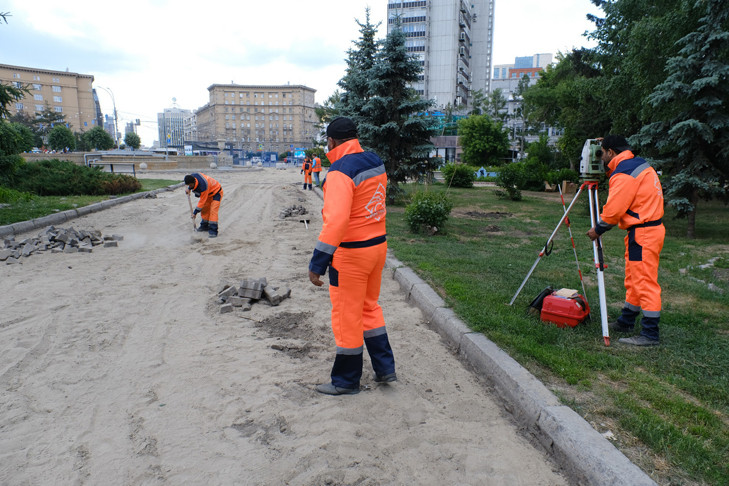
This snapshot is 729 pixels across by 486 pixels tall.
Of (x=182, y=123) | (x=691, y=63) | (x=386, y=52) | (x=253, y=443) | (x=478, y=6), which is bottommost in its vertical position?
(x=253, y=443)

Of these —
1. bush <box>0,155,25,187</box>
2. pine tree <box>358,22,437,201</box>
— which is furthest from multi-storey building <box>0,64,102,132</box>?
pine tree <box>358,22,437,201</box>

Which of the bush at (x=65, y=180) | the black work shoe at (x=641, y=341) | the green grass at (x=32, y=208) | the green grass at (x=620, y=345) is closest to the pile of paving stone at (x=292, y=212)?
the green grass at (x=620, y=345)

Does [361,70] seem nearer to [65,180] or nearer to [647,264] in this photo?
[65,180]

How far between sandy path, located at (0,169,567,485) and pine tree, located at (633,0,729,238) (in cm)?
832

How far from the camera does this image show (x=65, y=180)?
56.3 feet

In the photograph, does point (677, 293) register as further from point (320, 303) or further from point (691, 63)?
point (691, 63)

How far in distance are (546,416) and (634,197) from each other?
257cm

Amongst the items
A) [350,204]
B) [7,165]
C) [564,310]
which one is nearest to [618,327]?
[564,310]

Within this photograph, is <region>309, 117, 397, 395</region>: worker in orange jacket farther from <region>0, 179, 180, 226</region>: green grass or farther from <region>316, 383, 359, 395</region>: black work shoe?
<region>0, 179, 180, 226</region>: green grass

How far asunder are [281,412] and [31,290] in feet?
16.0

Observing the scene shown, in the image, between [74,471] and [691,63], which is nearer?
[74,471]

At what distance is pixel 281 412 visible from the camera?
3348mm

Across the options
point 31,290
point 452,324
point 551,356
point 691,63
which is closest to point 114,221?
point 31,290

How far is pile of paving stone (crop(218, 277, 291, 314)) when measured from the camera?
571cm
